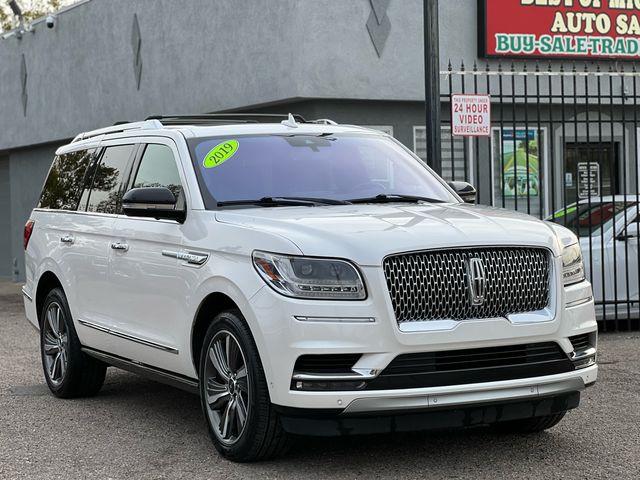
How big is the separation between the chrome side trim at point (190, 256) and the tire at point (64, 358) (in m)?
1.94

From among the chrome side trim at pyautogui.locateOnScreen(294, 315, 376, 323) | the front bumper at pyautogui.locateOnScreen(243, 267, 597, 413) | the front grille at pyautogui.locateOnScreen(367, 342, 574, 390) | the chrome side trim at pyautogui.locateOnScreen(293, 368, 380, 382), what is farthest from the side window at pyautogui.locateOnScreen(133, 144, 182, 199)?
the front grille at pyautogui.locateOnScreen(367, 342, 574, 390)

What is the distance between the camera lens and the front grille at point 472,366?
5473 millimetres

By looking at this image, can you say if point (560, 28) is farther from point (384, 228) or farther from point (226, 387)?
point (226, 387)

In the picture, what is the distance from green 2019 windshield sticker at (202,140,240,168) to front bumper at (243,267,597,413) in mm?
1468

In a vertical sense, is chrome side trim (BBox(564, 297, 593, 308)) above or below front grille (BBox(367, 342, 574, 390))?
above

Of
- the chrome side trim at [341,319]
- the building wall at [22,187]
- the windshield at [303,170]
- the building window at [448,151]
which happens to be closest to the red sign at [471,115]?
the windshield at [303,170]

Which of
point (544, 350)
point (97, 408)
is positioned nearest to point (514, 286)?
point (544, 350)

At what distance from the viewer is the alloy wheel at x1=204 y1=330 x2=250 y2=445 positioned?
5.96 m

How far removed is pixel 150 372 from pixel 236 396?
1270 millimetres

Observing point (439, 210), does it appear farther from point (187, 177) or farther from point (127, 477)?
point (127, 477)

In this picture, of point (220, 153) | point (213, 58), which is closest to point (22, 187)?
point (213, 58)

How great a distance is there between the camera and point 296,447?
6.37 m

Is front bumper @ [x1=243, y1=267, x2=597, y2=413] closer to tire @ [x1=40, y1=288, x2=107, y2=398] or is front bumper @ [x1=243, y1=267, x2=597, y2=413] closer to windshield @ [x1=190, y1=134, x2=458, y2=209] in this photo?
windshield @ [x1=190, y1=134, x2=458, y2=209]

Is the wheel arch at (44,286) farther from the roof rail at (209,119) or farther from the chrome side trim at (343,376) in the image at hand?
the chrome side trim at (343,376)
